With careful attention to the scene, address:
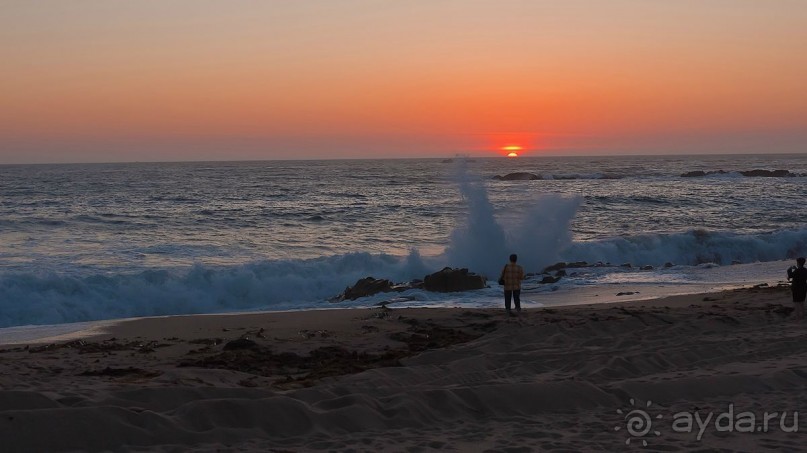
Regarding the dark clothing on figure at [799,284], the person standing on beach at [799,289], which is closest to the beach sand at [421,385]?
the person standing on beach at [799,289]

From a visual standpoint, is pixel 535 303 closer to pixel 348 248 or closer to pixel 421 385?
pixel 421 385

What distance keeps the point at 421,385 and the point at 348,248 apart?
1722cm

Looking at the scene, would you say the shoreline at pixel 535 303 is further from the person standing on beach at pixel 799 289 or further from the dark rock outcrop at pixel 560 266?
the person standing on beach at pixel 799 289

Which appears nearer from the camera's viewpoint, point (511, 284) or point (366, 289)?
point (511, 284)

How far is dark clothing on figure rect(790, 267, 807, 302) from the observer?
1203 cm

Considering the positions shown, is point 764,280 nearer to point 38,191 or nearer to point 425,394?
point 425,394

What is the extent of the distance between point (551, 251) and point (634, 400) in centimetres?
1580

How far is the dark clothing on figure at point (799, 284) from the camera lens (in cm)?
1203

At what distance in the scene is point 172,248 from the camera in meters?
23.6

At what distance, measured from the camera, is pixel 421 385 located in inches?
311

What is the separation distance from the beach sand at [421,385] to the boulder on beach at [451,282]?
4.38 m

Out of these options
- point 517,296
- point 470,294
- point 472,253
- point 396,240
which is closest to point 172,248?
point 396,240
